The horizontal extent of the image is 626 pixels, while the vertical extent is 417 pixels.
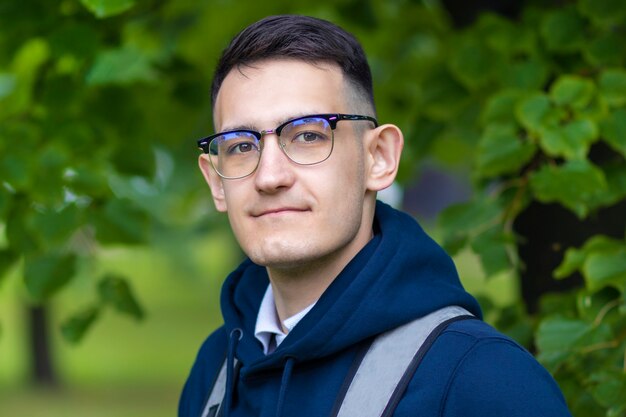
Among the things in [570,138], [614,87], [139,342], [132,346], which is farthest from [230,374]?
[139,342]

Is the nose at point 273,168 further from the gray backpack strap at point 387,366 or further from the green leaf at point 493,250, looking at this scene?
the green leaf at point 493,250

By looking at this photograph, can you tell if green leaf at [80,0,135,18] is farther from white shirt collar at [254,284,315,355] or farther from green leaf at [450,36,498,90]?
green leaf at [450,36,498,90]

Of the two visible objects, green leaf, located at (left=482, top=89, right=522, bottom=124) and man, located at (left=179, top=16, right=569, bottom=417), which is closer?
man, located at (left=179, top=16, right=569, bottom=417)

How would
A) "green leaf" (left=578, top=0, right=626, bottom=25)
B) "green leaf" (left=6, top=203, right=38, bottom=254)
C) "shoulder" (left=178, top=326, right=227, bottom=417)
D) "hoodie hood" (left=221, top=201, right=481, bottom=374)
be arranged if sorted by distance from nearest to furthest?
"hoodie hood" (left=221, top=201, right=481, bottom=374)
"shoulder" (left=178, top=326, right=227, bottom=417)
"green leaf" (left=578, top=0, right=626, bottom=25)
"green leaf" (left=6, top=203, right=38, bottom=254)

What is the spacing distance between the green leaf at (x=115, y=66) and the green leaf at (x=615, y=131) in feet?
6.15

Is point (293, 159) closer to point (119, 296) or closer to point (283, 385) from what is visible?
point (283, 385)

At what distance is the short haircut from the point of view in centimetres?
211

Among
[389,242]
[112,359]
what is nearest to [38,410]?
[112,359]

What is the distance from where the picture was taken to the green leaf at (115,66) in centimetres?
375

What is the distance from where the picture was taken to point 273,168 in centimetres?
204

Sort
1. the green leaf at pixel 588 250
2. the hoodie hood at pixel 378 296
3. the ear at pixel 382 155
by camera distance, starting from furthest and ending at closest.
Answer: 1. the green leaf at pixel 588 250
2. the ear at pixel 382 155
3. the hoodie hood at pixel 378 296

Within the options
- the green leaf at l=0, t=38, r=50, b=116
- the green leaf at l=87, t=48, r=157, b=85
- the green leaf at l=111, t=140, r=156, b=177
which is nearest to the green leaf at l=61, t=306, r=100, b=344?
the green leaf at l=111, t=140, r=156, b=177

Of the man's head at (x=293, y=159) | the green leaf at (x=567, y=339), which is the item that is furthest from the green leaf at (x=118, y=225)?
the green leaf at (x=567, y=339)

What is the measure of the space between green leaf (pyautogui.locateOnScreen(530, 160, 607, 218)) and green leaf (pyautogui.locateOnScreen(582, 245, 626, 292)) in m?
0.22
